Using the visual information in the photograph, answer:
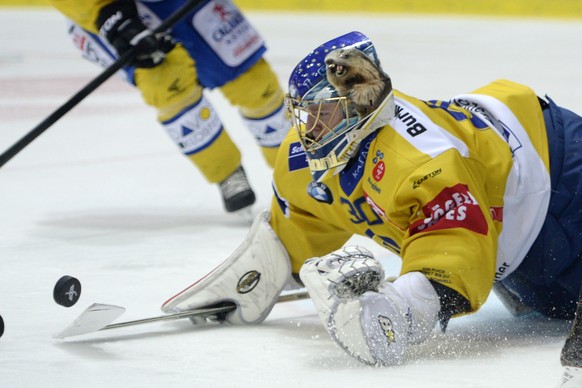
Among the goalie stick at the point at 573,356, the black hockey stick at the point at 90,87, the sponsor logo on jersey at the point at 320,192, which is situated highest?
the sponsor logo on jersey at the point at 320,192

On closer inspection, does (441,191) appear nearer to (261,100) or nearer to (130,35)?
(130,35)

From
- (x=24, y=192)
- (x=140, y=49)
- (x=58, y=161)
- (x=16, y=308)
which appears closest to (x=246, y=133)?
(x=58, y=161)

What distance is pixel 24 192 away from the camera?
14.1 ft

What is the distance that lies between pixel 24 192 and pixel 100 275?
4.12ft

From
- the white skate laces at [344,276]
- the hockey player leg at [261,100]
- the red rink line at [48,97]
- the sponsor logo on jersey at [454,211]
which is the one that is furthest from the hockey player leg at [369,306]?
the red rink line at [48,97]

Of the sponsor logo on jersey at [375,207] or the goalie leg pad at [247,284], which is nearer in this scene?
the sponsor logo on jersey at [375,207]

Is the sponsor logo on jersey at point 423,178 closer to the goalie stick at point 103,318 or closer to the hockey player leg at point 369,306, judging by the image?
the hockey player leg at point 369,306

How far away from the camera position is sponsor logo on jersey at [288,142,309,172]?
2.56 m

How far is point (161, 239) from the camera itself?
11.9 ft

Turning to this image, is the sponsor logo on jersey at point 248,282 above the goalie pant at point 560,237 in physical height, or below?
below

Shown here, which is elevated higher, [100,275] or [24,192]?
[100,275]

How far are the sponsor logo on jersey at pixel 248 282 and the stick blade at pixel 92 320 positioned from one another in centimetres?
27

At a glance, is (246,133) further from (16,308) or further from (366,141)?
(366,141)

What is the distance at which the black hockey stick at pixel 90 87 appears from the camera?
3107 mm
